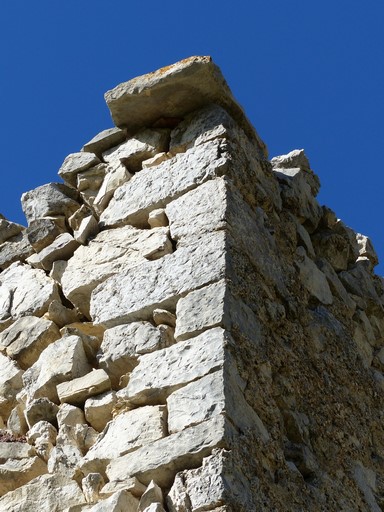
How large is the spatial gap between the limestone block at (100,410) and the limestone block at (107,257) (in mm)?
791

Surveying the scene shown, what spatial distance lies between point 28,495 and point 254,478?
1.11 m

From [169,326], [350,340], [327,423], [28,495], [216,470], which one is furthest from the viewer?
[350,340]

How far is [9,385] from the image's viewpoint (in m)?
6.04

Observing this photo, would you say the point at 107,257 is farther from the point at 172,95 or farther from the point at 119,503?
the point at 119,503

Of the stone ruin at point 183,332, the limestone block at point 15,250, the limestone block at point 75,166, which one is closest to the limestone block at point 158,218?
the stone ruin at point 183,332

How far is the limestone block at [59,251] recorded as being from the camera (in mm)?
6477

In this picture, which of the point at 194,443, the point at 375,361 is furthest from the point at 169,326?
the point at 375,361

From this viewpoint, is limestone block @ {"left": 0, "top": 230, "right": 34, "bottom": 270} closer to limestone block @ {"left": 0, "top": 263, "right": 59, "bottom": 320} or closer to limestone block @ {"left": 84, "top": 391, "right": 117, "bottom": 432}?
limestone block @ {"left": 0, "top": 263, "right": 59, "bottom": 320}

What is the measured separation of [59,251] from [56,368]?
100cm

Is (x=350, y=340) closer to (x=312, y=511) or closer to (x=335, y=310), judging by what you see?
(x=335, y=310)

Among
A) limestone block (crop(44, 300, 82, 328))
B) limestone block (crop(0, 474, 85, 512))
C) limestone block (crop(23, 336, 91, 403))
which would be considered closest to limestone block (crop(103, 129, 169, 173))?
limestone block (crop(44, 300, 82, 328))

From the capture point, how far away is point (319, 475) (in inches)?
216

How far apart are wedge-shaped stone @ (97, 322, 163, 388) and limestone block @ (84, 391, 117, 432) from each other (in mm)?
105

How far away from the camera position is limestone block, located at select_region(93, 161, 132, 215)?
21.7 ft
